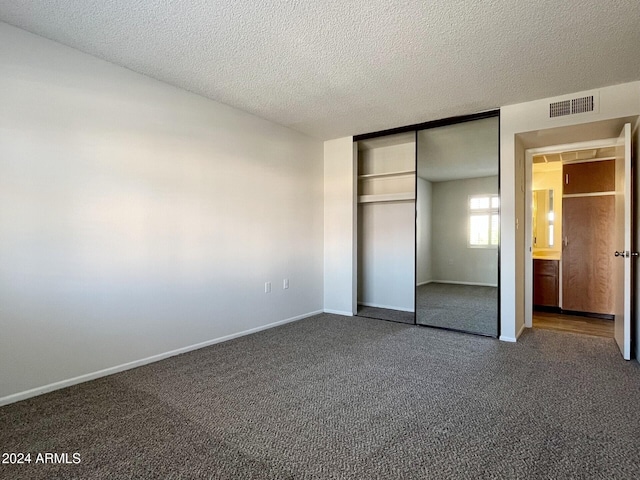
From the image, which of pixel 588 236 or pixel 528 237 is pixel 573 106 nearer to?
pixel 528 237

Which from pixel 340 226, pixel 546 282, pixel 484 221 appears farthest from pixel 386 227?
pixel 546 282

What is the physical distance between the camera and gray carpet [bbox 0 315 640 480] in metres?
1.70

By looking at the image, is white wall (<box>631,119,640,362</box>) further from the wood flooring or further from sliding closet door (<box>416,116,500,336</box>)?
sliding closet door (<box>416,116,500,336</box>)

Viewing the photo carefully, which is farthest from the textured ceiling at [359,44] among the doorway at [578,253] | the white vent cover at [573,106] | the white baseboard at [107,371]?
the white baseboard at [107,371]

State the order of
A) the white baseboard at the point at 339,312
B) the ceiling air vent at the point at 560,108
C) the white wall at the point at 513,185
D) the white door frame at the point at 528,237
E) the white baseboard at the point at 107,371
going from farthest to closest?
the white baseboard at the point at 339,312, the white door frame at the point at 528,237, the white wall at the point at 513,185, the ceiling air vent at the point at 560,108, the white baseboard at the point at 107,371

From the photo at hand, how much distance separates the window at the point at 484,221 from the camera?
→ 13.0 ft

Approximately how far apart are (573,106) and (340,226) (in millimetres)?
2909

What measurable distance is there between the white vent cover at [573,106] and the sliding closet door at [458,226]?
0.55 metres

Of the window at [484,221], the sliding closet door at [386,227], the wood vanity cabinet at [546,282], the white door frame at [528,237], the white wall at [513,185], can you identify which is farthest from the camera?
the wood vanity cabinet at [546,282]

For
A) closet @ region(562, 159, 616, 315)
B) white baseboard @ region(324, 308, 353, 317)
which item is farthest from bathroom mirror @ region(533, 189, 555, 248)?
white baseboard @ region(324, 308, 353, 317)

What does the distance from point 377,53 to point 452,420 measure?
2577mm

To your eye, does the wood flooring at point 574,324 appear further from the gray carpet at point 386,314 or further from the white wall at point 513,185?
the gray carpet at point 386,314

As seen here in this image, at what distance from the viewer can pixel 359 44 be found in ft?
8.38

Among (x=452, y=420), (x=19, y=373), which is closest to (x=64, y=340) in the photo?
(x=19, y=373)
